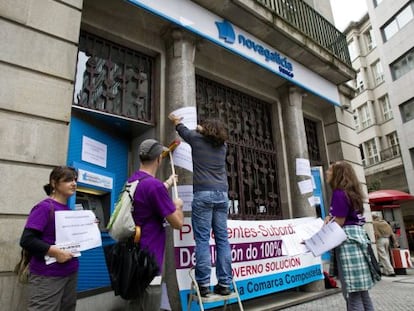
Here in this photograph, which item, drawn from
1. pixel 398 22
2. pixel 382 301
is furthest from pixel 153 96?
pixel 398 22

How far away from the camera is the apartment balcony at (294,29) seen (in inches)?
228

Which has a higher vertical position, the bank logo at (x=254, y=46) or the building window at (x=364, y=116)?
the building window at (x=364, y=116)

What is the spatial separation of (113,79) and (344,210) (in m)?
3.88

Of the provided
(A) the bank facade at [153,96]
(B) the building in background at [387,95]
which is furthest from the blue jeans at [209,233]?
(B) the building in background at [387,95]

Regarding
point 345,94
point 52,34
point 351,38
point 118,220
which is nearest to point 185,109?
point 52,34

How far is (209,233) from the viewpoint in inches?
136

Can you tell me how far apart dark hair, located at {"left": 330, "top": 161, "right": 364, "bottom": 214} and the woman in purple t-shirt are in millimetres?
2767

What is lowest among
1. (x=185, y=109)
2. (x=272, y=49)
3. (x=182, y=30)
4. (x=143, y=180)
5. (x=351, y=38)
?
(x=143, y=180)

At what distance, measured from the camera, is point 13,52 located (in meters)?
3.41

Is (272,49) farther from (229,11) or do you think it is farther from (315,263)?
(315,263)

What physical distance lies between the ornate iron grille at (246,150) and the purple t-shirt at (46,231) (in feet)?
12.3

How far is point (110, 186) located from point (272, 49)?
4.63 metres

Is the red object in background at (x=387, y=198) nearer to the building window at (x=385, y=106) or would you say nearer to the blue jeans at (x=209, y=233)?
the blue jeans at (x=209, y=233)

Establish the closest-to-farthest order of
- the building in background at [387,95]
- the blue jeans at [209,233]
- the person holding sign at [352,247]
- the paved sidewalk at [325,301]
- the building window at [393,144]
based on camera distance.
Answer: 1. the person holding sign at [352,247]
2. the blue jeans at [209,233]
3. the paved sidewalk at [325,301]
4. the building in background at [387,95]
5. the building window at [393,144]
